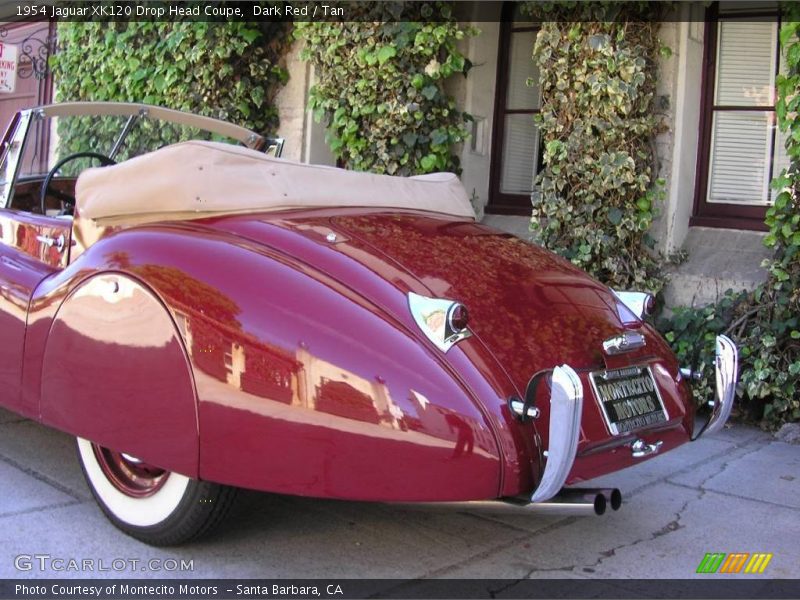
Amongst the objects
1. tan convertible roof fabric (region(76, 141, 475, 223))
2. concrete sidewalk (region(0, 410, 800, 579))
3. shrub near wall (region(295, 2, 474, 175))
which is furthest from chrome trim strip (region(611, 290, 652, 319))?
shrub near wall (region(295, 2, 474, 175))

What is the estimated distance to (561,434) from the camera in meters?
2.34

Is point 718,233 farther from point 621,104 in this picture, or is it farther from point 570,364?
point 570,364

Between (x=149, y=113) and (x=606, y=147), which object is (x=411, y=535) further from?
(x=606, y=147)

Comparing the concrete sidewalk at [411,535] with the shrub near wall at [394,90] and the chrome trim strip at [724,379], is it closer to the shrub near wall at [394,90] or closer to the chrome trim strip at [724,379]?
the chrome trim strip at [724,379]

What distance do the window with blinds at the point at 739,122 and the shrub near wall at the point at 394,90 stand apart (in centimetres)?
174

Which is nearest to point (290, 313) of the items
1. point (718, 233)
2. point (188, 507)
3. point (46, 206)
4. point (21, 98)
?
point (188, 507)

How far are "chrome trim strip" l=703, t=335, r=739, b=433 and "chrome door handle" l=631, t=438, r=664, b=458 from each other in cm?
32

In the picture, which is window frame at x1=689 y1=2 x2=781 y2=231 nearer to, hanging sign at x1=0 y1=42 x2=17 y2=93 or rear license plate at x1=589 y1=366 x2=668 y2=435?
rear license plate at x1=589 y1=366 x2=668 y2=435

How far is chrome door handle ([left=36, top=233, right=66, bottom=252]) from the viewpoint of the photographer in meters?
3.37

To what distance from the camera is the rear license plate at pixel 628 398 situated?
2.71 meters

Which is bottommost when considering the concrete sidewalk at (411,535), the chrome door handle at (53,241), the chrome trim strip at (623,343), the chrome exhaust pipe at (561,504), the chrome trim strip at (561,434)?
the concrete sidewalk at (411,535)

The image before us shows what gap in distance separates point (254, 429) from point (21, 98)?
406 inches

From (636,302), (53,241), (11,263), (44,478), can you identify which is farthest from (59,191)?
(636,302)

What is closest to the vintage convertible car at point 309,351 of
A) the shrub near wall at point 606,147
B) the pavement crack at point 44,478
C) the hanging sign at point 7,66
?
the pavement crack at point 44,478
